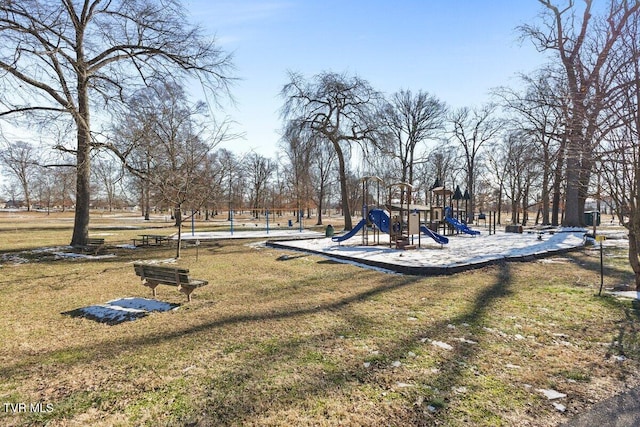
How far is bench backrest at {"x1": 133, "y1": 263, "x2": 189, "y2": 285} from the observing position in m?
6.20

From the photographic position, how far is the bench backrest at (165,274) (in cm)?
620

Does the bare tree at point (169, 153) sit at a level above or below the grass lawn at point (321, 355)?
above

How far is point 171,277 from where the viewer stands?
20.7ft

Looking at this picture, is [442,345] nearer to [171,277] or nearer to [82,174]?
[171,277]

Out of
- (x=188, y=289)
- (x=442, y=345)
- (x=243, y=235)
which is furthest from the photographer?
(x=243, y=235)

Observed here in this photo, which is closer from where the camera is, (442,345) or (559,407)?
(559,407)

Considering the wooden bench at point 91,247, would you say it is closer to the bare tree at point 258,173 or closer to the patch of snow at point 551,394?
the patch of snow at point 551,394

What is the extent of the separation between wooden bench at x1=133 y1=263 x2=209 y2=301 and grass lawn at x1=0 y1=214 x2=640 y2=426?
0.38 m

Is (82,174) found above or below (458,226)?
above

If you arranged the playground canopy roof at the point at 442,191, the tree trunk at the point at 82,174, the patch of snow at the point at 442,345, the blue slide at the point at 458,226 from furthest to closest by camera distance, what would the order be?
the playground canopy roof at the point at 442,191
the blue slide at the point at 458,226
the tree trunk at the point at 82,174
the patch of snow at the point at 442,345

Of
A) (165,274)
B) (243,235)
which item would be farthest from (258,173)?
(165,274)

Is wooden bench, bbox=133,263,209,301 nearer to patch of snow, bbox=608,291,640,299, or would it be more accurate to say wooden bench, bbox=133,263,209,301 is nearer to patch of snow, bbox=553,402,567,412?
patch of snow, bbox=553,402,567,412

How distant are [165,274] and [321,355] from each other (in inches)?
144

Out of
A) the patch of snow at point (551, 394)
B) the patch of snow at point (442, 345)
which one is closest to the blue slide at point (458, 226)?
the patch of snow at point (442, 345)
